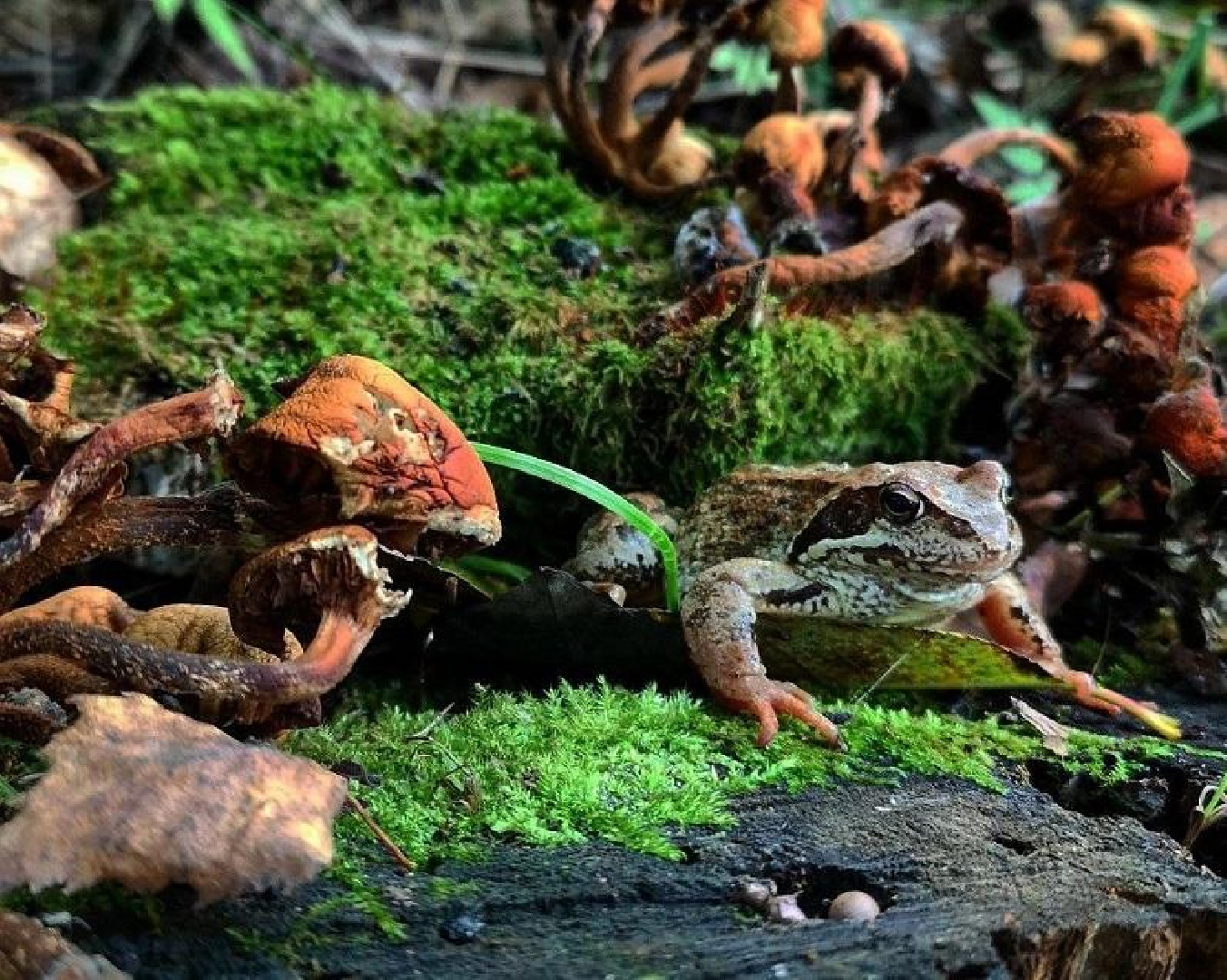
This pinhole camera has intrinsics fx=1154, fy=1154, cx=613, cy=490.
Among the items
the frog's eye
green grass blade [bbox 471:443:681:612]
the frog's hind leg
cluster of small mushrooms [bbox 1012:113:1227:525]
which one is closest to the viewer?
green grass blade [bbox 471:443:681:612]

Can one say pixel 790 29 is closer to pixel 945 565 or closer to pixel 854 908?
pixel 945 565

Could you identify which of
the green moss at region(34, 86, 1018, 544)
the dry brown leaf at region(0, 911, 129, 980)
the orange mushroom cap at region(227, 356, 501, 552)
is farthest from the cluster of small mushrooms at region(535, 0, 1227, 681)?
the dry brown leaf at region(0, 911, 129, 980)

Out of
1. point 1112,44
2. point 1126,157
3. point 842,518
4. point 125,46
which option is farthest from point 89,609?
point 125,46

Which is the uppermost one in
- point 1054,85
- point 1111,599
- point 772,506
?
point 1054,85

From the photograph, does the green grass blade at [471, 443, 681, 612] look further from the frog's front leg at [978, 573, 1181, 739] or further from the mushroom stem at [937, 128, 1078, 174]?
the mushroom stem at [937, 128, 1078, 174]

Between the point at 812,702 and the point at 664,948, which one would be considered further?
the point at 812,702

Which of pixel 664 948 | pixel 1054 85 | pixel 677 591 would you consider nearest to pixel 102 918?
pixel 664 948

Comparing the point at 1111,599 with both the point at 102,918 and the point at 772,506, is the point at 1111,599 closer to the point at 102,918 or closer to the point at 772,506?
the point at 772,506

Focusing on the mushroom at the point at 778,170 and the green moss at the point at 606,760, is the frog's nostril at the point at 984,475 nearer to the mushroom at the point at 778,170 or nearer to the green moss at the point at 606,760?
the green moss at the point at 606,760
